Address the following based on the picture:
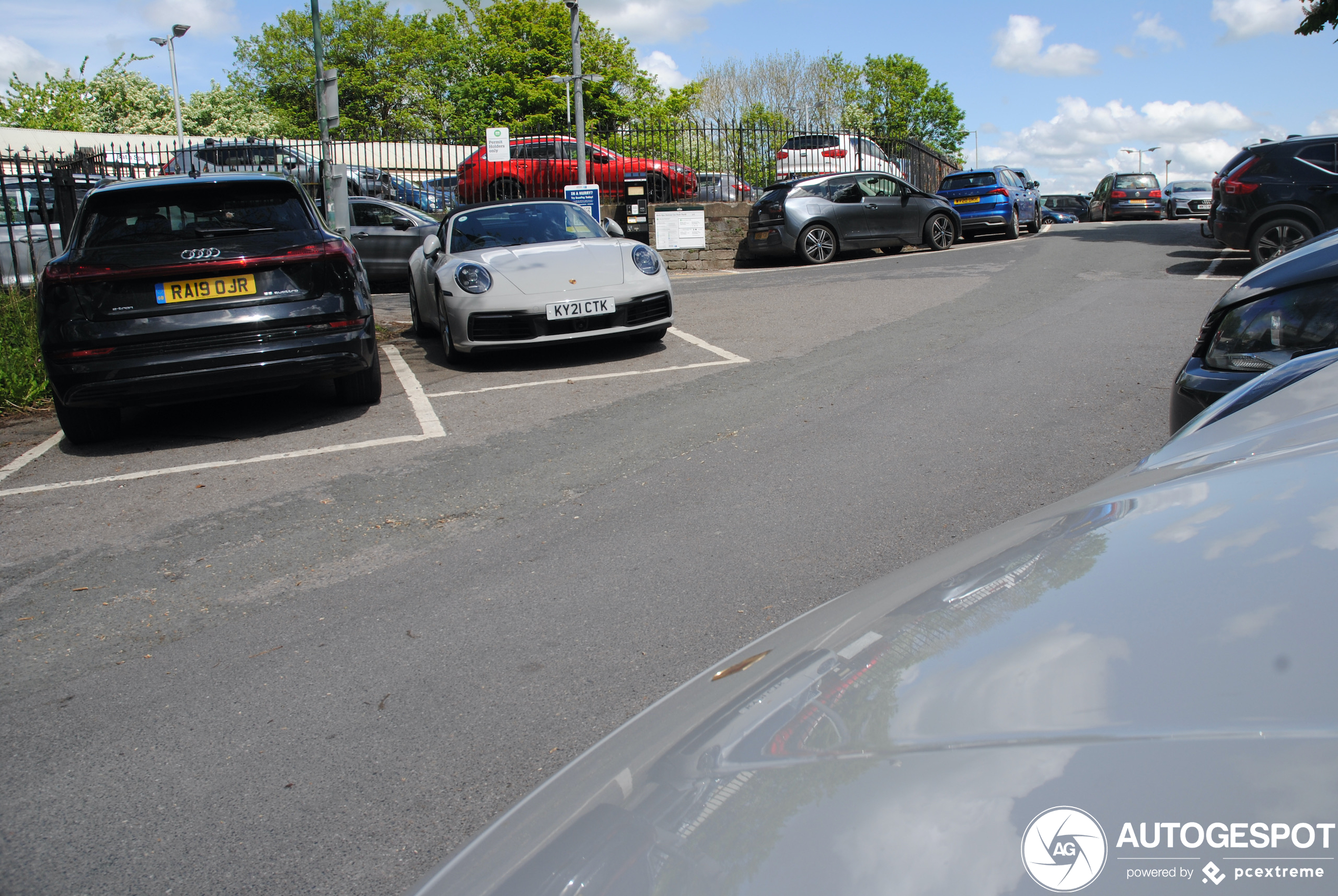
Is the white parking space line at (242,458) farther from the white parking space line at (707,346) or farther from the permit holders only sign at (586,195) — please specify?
the permit holders only sign at (586,195)

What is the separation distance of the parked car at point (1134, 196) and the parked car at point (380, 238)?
78.6 ft

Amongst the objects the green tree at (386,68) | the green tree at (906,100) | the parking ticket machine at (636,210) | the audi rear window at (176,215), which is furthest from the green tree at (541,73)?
the audi rear window at (176,215)

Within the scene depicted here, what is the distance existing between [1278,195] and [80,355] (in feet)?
40.8

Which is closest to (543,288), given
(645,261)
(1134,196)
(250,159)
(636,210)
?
(645,261)

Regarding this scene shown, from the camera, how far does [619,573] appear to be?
3.72 meters

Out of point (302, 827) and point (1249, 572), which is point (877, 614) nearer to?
point (1249, 572)

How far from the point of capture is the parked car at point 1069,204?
49.0 metres

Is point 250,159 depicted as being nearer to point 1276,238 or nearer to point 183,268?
point 183,268

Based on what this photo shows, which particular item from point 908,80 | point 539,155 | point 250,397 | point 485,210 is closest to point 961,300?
point 485,210

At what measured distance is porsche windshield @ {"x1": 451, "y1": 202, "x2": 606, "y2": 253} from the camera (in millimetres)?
8945

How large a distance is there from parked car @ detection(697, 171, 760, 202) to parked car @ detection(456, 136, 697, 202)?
34 cm

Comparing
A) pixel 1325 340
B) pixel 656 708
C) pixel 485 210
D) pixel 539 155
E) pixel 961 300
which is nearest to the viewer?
pixel 656 708

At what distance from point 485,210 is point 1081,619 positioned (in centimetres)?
906

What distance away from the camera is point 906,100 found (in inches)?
2694
